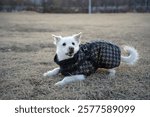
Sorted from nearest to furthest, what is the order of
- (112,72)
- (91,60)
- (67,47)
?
(67,47)
(91,60)
(112,72)

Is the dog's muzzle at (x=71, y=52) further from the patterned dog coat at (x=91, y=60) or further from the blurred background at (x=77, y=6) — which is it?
the blurred background at (x=77, y=6)

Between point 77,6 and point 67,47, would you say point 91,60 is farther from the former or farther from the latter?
point 77,6

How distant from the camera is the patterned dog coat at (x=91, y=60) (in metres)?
4.14

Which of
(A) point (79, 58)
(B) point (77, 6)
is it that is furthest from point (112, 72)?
(B) point (77, 6)

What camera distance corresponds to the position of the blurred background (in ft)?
68.8

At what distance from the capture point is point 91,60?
430 cm

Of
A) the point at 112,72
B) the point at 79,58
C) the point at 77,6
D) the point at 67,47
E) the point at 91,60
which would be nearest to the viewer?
the point at 67,47

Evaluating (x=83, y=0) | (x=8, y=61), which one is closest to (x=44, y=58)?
(x=8, y=61)

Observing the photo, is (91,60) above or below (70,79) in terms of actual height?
above

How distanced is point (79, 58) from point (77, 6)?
1732cm

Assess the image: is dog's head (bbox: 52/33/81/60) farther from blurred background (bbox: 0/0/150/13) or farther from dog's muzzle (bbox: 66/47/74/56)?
blurred background (bbox: 0/0/150/13)

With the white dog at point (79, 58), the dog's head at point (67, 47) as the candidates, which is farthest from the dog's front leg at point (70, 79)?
the dog's head at point (67, 47)

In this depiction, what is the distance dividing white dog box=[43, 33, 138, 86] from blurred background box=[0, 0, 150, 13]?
1678 centimetres

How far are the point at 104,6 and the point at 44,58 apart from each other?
1595cm
